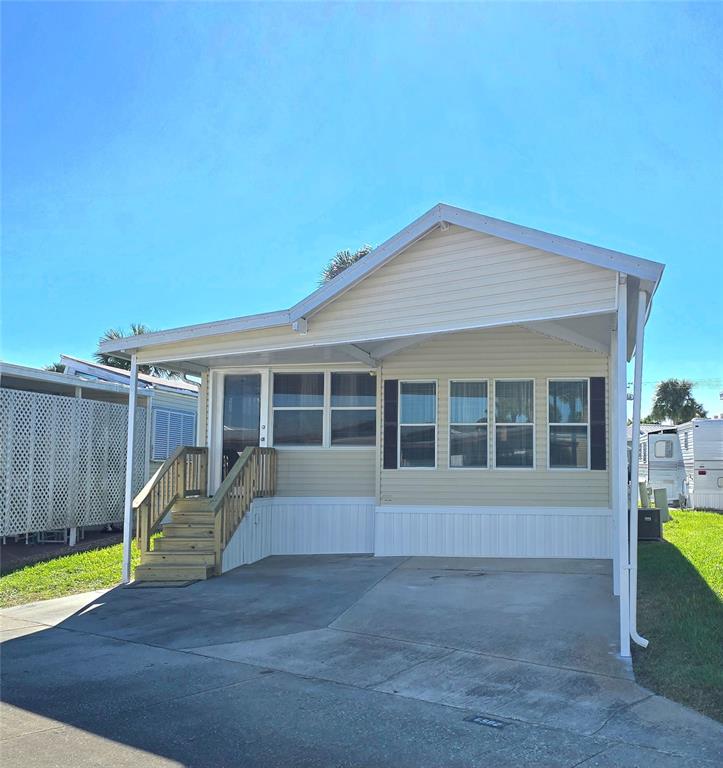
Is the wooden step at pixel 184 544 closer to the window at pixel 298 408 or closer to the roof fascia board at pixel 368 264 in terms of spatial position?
the window at pixel 298 408

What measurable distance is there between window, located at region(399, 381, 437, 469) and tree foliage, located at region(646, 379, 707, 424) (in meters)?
32.7

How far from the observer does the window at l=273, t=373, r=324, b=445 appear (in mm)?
11914

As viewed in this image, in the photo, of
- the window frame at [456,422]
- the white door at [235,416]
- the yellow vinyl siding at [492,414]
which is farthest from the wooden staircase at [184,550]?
the window frame at [456,422]

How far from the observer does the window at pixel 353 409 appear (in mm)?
11828

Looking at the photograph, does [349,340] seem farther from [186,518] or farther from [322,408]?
[186,518]

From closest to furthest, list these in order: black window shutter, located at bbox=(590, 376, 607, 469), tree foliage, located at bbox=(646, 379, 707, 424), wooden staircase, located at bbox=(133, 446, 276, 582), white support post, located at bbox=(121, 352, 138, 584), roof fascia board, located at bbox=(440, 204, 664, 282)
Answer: roof fascia board, located at bbox=(440, 204, 664, 282), white support post, located at bbox=(121, 352, 138, 584), wooden staircase, located at bbox=(133, 446, 276, 582), black window shutter, located at bbox=(590, 376, 607, 469), tree foliage, located at bbox=(646, 379, 707, 424)

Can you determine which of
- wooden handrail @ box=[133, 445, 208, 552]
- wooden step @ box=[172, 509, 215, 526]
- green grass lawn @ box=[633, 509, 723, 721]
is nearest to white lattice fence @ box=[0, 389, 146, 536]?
wooden handrail @ box=[133, 445, 208, 552]

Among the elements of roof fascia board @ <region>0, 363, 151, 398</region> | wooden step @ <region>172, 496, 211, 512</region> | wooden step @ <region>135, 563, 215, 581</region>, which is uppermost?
roof fascia board @ <region>0, 363, 151, 398</region>

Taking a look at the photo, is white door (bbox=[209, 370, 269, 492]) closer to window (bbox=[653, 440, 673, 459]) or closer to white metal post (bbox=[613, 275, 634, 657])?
white metal post (bbox=[613, 275, 634, 657])

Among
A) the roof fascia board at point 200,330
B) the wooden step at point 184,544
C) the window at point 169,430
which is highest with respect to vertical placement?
the roof fascia board at point 200,330

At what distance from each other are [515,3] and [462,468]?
21.8 ft

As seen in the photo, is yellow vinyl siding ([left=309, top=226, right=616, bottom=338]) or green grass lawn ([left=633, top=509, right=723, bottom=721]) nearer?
green grass lawn ([left=633, top=509, right=723, bottom=721])

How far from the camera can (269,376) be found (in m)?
12.0

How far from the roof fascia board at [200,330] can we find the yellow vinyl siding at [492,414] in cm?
311
